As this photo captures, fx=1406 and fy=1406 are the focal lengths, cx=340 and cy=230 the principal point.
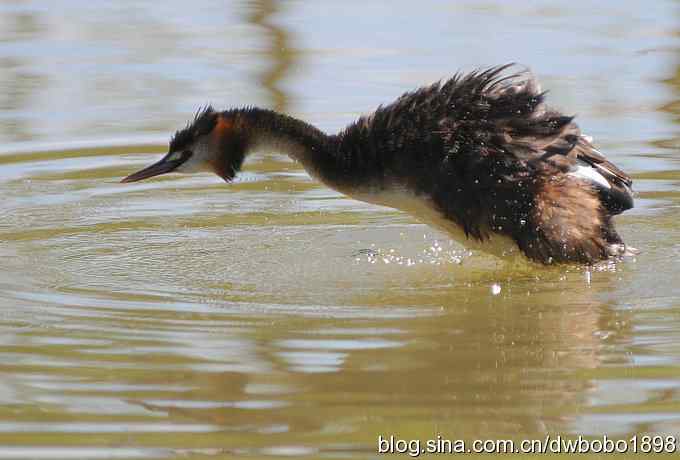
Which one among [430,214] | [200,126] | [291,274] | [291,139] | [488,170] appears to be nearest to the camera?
[488,170]

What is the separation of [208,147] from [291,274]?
44.6 inches

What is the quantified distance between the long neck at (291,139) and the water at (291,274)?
530mm

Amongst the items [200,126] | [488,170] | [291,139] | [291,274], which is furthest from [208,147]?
[488,170]

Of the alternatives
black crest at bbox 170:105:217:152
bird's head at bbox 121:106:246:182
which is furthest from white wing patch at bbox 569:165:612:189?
black crest at bbox 170:105:217:152

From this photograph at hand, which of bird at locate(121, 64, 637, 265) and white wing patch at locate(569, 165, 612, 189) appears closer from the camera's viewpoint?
bird at locate(121, 64, 637, 265)

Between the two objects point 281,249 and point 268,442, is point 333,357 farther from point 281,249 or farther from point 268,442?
point 281,249

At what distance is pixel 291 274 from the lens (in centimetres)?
731

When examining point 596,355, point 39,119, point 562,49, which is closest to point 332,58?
point 562,49

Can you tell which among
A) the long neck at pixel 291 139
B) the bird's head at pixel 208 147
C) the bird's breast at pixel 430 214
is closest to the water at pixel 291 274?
the bird's breast at pixel 430 214

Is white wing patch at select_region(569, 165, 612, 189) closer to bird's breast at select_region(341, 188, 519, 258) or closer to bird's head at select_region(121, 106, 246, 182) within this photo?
bird's breast at select_region(341, 188, 519, 258)

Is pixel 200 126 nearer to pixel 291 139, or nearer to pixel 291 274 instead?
pixel 291 139

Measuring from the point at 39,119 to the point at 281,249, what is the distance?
3.48 meters

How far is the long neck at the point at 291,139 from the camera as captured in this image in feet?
25.0

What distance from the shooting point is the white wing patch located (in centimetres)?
739
